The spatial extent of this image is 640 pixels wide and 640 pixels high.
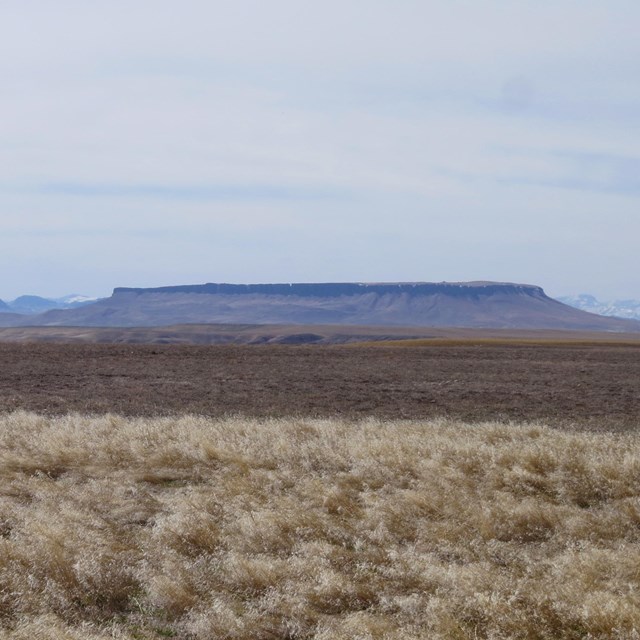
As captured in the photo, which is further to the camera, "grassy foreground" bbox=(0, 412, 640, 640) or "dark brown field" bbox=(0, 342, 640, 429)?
"dark brown field" bbox=(0, 342, 640, 429)

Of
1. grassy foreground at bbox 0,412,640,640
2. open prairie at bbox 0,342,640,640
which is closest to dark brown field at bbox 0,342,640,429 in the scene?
open prairie at bbox 0,342,640,640

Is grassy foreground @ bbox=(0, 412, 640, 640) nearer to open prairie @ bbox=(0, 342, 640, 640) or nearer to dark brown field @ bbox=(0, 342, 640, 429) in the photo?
open prairie @ bbox=(0, 342, 640, 640)

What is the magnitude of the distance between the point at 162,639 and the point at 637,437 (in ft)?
32.3

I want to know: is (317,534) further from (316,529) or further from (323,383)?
(323,383)

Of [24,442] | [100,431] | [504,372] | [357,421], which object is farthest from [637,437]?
[504,372]

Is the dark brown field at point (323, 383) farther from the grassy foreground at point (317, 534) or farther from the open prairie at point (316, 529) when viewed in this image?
the grassy foreground at point (317, 534)

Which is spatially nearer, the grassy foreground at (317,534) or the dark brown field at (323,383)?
the grassy foreground at (317,534)

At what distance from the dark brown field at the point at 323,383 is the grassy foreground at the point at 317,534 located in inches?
225

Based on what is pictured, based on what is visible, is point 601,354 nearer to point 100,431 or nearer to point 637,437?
point 637,437

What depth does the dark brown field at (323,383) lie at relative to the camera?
19.1 metres

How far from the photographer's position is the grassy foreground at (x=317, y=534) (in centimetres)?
671

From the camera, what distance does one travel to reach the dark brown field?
19141 mm

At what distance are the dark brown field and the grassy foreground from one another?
18.7 feet

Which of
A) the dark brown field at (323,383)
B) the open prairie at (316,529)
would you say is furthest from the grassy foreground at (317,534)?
the dark brown field at (323,383)
